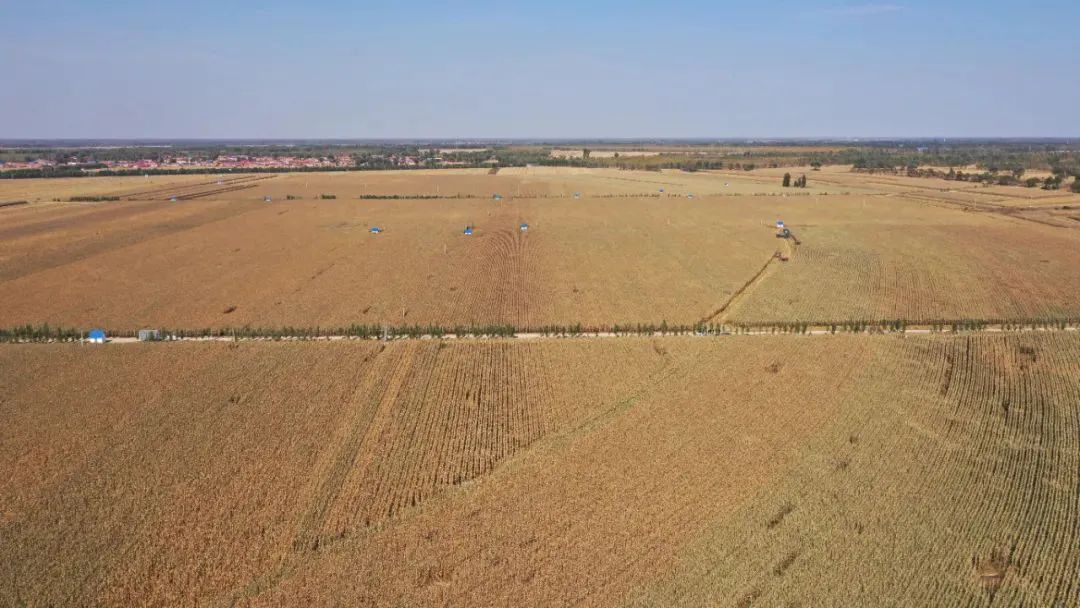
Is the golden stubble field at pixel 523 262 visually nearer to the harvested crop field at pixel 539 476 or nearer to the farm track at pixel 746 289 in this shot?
the farm track at pixel 746 289

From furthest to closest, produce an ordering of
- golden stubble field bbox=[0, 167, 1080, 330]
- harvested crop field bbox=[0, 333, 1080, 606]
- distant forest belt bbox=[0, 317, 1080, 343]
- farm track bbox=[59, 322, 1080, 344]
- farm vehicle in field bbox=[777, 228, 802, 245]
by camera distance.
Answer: farm vehicle in field bbox=[777, 228, 802, 245]
golden stubble field bbox=[0, 167, 1080, 330]
distant forest belt bbox=[0, 317, 1080, 343]
farm track bbox=[59, 322, 1080, 344]
harvested crop field bbox=[0, 333, 1080, 606]

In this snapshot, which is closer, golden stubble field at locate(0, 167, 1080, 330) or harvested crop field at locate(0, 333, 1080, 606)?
harvested crop field at locate(0, 333, 1080, 606)

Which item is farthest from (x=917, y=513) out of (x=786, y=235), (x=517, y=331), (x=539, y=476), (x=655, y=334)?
(x=786, y=235)

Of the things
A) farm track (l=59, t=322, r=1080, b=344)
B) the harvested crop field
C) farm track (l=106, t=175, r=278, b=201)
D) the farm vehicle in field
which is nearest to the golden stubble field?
the farm vehicle in field

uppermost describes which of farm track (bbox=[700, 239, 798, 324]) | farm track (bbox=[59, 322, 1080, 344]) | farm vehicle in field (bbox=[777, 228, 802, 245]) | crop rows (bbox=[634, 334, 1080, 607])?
farm vehicle in field (bbox=[777, 228, 802, 245])

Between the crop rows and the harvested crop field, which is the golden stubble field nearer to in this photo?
the harvested crop field

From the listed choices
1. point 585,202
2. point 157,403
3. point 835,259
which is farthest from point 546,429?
point 585,202

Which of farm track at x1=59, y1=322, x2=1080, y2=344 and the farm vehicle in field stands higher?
the farm vehicle in field

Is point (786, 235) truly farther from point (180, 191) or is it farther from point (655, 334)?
point (180, 191)
